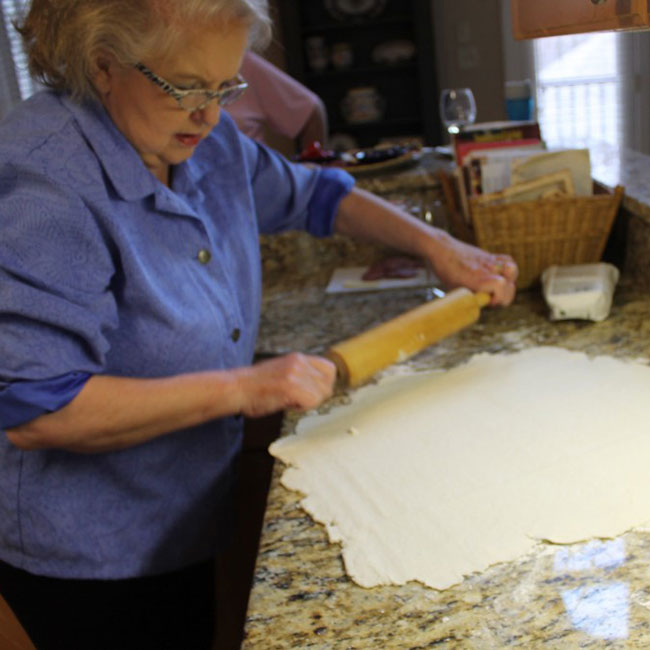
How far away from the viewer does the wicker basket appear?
1.45 metres

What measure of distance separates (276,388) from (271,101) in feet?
9.11

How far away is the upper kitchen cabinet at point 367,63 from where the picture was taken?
15.3 feet

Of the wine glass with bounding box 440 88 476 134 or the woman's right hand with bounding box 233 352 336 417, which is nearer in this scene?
the woman's right hand with bounding box 233 352 336 417

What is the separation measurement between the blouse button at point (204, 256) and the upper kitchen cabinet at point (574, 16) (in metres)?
0.50

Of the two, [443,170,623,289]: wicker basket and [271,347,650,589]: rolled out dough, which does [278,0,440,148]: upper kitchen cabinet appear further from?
[271,347,650,589]: rolled out dough

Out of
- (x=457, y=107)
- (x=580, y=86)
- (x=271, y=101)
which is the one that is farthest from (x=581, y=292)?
(x=580, y=86)

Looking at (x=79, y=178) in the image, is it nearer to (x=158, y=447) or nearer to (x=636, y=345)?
(x=158, y=447)

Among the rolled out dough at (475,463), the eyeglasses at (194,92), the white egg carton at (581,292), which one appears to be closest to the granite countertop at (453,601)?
the rolled out dough at (475,463)

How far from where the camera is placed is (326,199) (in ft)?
4.94

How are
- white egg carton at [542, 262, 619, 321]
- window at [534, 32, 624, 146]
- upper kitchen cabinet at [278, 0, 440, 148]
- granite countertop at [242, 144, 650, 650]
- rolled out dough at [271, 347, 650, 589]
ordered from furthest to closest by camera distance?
upper kitchen cabinet at [278, 0, 440, 148]
window at [534, 32, 624, 146]
white egg carton at [542, 262, 619, 321]
rolled out dough at [271, 347, 650, 589]
granite countertop at [242, 144, 650, 650]

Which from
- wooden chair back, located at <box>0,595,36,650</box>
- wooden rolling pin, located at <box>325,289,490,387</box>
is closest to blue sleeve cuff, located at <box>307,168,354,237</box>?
wooden rolling pin, located at <box>325,289,490,387</box>

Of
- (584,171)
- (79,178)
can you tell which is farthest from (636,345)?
(79,178)

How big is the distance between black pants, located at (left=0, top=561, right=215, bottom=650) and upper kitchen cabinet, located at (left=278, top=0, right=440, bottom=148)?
4.08 m

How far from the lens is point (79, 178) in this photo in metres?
0.95
